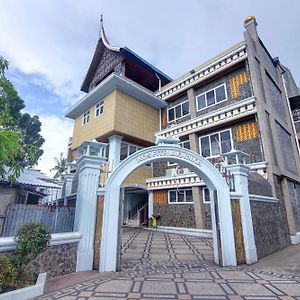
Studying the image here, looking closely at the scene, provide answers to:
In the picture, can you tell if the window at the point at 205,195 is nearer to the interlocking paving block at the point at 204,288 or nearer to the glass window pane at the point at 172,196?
the glass window pane at the point at 172,196

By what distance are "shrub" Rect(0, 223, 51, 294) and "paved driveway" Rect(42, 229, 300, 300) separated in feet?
1.96

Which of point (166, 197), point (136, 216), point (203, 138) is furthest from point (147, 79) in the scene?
point (136, 216)

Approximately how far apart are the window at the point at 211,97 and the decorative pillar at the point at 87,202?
9543 mm

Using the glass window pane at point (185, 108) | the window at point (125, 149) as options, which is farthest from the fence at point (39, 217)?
the glass window pane at point (185, 108)

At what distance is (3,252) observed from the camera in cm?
421

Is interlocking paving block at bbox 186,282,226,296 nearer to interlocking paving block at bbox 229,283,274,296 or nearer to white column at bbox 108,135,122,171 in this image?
interlocking paving block at bbox 229,283,274,296

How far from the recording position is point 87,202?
5703 millimetres

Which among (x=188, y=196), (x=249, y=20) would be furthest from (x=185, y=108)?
(x=249, y=20)

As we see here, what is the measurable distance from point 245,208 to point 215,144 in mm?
6495

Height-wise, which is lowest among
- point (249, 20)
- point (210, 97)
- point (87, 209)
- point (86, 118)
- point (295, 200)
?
point (87, 209)

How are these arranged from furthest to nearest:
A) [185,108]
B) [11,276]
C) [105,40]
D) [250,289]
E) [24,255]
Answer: [105,40]
[185,108]
[250,289]
[24,255]
[11,276]

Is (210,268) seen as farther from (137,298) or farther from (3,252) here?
(3,252)

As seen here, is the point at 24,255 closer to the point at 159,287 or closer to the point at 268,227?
the point at 159,287

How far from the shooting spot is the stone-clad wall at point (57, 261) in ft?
15.5
